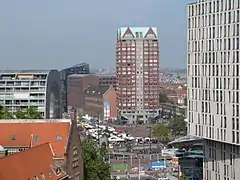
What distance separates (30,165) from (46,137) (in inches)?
467

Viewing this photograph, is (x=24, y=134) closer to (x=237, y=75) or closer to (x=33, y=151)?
(x=33, y=151)

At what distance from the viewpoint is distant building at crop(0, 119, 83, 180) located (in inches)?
2317

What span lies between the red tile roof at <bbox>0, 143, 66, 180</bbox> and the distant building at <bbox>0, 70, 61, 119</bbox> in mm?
81697

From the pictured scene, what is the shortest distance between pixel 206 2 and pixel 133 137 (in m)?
77.1

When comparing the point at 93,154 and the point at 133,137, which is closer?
the point at 93,154

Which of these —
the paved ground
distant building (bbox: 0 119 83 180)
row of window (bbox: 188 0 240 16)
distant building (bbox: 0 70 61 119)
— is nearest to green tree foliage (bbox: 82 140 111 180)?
distant building (bbox: 0 119 83 180)

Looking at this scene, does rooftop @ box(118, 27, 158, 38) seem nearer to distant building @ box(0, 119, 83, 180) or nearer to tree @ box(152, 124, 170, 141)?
tree @ box(152, 124, 170, 141)

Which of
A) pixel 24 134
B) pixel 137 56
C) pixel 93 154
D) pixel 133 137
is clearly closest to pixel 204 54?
pixel 93 154

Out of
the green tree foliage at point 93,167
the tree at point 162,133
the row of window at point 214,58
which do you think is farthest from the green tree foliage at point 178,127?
the green tree foliage at point 93,167

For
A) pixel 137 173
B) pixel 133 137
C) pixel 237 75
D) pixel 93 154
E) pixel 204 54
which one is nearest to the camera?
pixel 93 154

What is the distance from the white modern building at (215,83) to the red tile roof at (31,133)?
23460 mm

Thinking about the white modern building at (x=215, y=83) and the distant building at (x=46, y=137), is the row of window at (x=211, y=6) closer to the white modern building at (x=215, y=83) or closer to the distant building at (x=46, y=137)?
the white modern building at (x=215, y=83)

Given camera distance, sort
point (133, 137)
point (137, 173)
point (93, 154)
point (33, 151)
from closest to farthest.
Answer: point (33, 151)
point (93, 154)
point (137, 173)
point (133, 137)

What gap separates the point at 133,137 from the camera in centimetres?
15412
